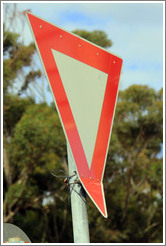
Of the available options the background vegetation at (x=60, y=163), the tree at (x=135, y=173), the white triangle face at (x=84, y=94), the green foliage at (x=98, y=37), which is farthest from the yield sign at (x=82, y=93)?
the green foliage at (x=98, y=37)

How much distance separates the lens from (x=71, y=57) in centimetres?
147

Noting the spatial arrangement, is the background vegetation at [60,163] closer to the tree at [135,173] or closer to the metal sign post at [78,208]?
the tree at [135,173]

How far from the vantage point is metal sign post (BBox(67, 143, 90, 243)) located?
1.38 meters

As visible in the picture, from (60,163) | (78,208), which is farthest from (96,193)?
(60,163)

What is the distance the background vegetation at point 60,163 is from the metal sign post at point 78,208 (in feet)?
44.4

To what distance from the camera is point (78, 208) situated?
4.65 ft

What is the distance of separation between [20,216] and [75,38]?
15640mm

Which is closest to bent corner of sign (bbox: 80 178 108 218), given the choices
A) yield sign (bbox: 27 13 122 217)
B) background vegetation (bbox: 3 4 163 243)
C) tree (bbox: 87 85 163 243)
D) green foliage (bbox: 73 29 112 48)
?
yield sign (bbox: 27 13 122 217)

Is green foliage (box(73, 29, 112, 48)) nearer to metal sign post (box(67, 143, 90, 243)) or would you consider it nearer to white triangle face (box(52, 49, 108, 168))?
white triangle face (box(52, 49, 108, 168))

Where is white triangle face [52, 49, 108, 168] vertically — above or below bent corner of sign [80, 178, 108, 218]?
above

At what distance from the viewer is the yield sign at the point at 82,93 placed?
1.40m

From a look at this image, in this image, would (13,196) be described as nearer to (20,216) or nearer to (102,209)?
(20,216)

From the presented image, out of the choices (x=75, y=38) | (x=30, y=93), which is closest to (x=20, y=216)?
(x=30, y=93)

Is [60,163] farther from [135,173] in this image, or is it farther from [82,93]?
[82,93]
